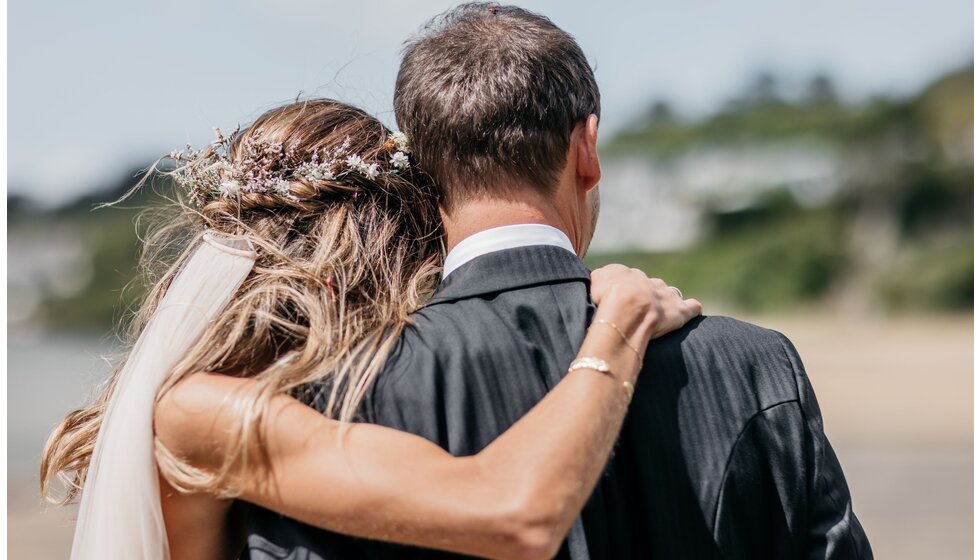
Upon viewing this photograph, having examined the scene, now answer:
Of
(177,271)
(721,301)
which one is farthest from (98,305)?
(177,271)

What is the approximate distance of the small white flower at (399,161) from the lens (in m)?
2.33

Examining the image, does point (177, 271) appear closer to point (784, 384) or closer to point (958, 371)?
point (784, 384)

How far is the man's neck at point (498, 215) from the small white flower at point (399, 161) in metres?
0.21

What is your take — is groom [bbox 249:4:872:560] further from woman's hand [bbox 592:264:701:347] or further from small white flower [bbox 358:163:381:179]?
small white flower [bbox 358:163:381:179]

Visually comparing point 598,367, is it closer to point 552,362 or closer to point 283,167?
point 552,362

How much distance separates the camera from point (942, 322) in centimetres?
3922

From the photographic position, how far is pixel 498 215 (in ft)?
7.04

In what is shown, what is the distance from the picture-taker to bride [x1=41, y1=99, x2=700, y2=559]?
175 cm

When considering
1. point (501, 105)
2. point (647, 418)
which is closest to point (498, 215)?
point (501, 105)

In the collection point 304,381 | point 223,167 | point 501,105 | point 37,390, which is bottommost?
point 37,390

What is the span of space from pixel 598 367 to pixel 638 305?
0.20m

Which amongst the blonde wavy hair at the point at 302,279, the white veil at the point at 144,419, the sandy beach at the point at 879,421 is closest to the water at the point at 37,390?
the sandy beach at the point at 879,421

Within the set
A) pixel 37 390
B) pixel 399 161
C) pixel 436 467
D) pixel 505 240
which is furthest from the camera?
pixel 37 390

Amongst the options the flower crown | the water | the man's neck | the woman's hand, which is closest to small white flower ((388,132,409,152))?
the flower crown
